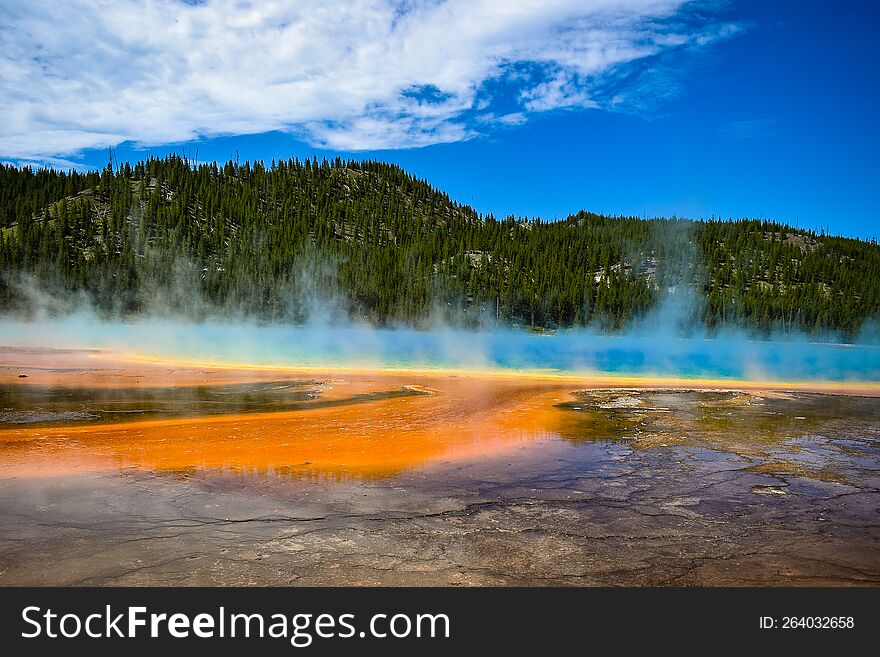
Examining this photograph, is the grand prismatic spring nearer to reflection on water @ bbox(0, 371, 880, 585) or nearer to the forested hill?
reflection on water @ bbox(0, 371, 880, 585)

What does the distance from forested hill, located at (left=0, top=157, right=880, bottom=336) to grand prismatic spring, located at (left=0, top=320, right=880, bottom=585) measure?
7716 cm

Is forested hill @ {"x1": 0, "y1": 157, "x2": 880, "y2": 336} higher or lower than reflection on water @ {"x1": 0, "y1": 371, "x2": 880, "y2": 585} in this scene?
higher

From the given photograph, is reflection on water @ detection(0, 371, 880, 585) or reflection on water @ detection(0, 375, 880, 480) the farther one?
reflection on water @ detection(0, 375, 880, 480)

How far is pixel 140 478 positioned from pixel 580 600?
5.83 metres

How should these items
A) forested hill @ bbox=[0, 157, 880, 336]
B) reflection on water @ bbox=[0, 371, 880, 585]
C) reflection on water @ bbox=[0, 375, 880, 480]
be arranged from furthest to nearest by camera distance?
1. forested hill @ bbox=[0, 157, 880, 336]
2. reflection on water @ bbox=[0, 375, 880, 480]
3. reflection on water @ bbox=[0, 371, 880, 585]

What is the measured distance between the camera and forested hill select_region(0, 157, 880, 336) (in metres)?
92.1

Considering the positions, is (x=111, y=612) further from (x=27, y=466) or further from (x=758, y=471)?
(x=758, y=471)

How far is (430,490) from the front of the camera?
757 cm

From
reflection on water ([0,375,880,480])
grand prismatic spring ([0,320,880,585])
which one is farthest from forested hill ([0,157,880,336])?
grand prismatic spring ([0,320,880,585])

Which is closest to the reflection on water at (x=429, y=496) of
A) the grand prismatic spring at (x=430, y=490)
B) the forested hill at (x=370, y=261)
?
the grand prismatic spring at (x=430, y=490)

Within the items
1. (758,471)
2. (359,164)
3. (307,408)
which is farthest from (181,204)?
(758,471)

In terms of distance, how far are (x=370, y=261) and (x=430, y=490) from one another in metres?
102

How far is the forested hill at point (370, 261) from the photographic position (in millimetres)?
92062

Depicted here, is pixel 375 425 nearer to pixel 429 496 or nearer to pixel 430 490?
pixel 430 490
